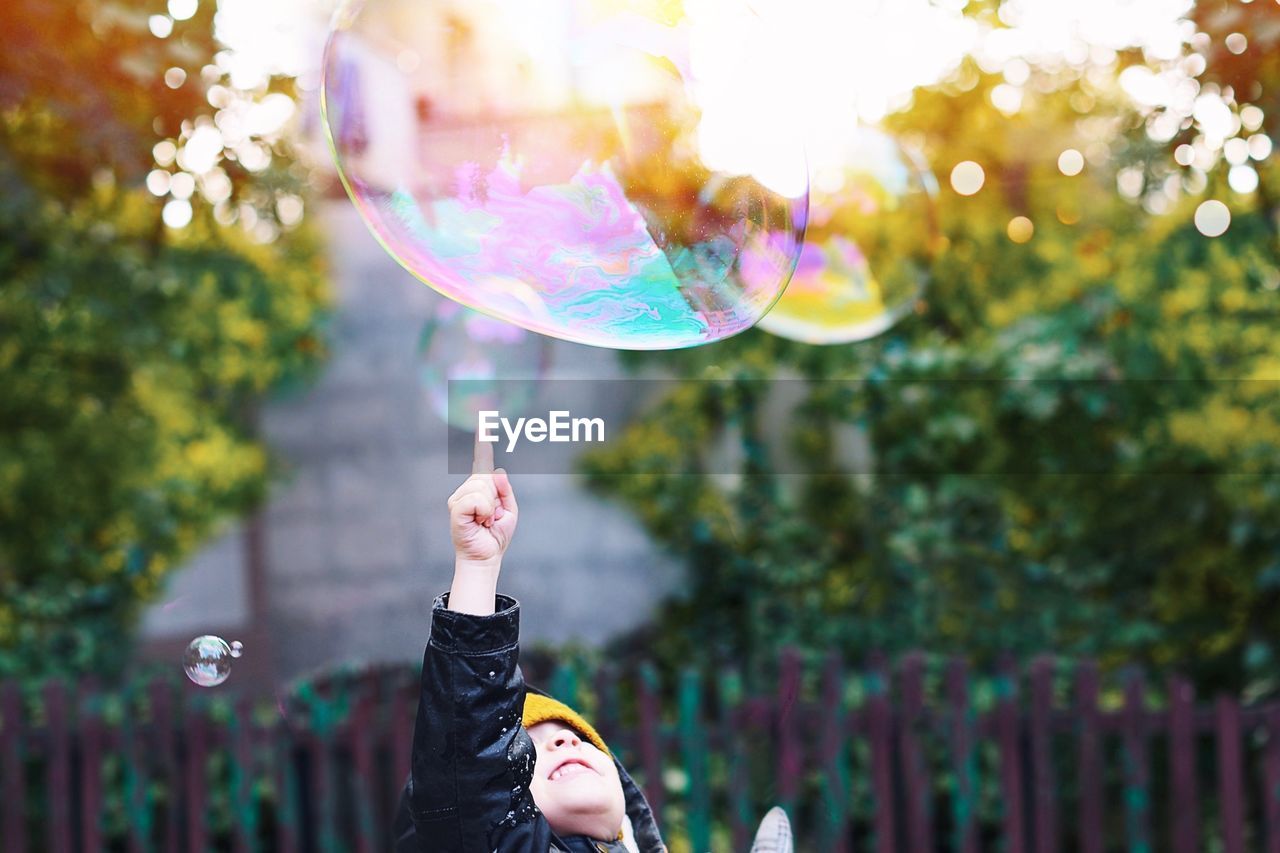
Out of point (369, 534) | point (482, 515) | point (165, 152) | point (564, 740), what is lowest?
point (564, 740)

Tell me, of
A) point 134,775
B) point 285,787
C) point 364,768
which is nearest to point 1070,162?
point 364,768

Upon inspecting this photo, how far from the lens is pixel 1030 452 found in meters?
4.14

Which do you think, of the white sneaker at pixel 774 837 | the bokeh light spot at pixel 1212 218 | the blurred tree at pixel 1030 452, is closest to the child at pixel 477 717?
the white sneaker at pixel 774 837

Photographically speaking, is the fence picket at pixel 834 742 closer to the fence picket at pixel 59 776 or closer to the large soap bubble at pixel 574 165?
the large soap bubble at pixel 574 165

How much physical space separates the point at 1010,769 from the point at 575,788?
209 cm

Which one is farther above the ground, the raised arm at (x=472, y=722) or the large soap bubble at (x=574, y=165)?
the large soap bubble at (x=574, y=165)

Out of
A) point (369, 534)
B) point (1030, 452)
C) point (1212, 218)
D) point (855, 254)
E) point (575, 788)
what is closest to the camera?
point (575, 788)

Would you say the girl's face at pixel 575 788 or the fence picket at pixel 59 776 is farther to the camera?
the fence picket at pixel 59 776

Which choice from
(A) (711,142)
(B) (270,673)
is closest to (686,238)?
(A) (711,142)

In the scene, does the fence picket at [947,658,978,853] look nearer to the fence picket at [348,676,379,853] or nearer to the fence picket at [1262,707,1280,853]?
the fence picket at [1262,707,1280,853]

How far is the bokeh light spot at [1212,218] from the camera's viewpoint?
3672 mm

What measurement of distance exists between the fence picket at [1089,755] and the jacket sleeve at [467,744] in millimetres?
2200

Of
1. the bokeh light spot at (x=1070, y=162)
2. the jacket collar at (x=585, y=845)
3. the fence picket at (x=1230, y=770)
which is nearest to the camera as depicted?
the jacket collar at (x=585, y=845)

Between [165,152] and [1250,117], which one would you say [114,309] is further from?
[1250,117]
